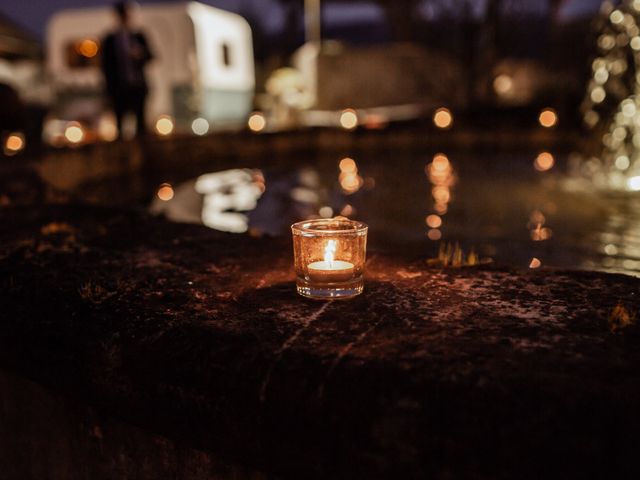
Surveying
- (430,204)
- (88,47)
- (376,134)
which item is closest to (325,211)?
(430,204)

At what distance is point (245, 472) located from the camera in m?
1.33

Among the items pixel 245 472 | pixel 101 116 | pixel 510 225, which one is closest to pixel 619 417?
pixel 245 472

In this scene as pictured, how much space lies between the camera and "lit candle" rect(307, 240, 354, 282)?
1529 millimetres

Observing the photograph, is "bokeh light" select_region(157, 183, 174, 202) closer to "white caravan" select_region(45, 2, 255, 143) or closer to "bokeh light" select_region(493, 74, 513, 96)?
"white caravan" select_region(45, 2, 255, 143)

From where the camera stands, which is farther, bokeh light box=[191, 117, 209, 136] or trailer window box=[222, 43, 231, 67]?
trailer window box=[222, 43, 231, 67]

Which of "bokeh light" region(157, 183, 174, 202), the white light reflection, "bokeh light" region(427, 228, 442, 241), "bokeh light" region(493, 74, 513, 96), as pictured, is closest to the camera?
"bokeh light" region(427, 228, 442, 241)

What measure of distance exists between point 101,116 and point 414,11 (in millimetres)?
10428

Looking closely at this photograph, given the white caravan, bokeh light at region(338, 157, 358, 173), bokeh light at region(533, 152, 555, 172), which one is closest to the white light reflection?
bokeh light at region(338, 157, 358, 173)

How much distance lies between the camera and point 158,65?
1361 centimetres

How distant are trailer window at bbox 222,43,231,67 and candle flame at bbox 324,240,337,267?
14.4 meters

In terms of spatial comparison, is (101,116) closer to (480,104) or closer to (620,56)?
(480,104)

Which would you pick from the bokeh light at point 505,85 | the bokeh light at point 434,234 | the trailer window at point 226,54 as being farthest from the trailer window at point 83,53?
the bokeh light at point 434,234

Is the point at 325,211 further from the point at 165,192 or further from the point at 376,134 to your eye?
the point at 376,134

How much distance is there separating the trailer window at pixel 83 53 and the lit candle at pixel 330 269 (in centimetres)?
1414
